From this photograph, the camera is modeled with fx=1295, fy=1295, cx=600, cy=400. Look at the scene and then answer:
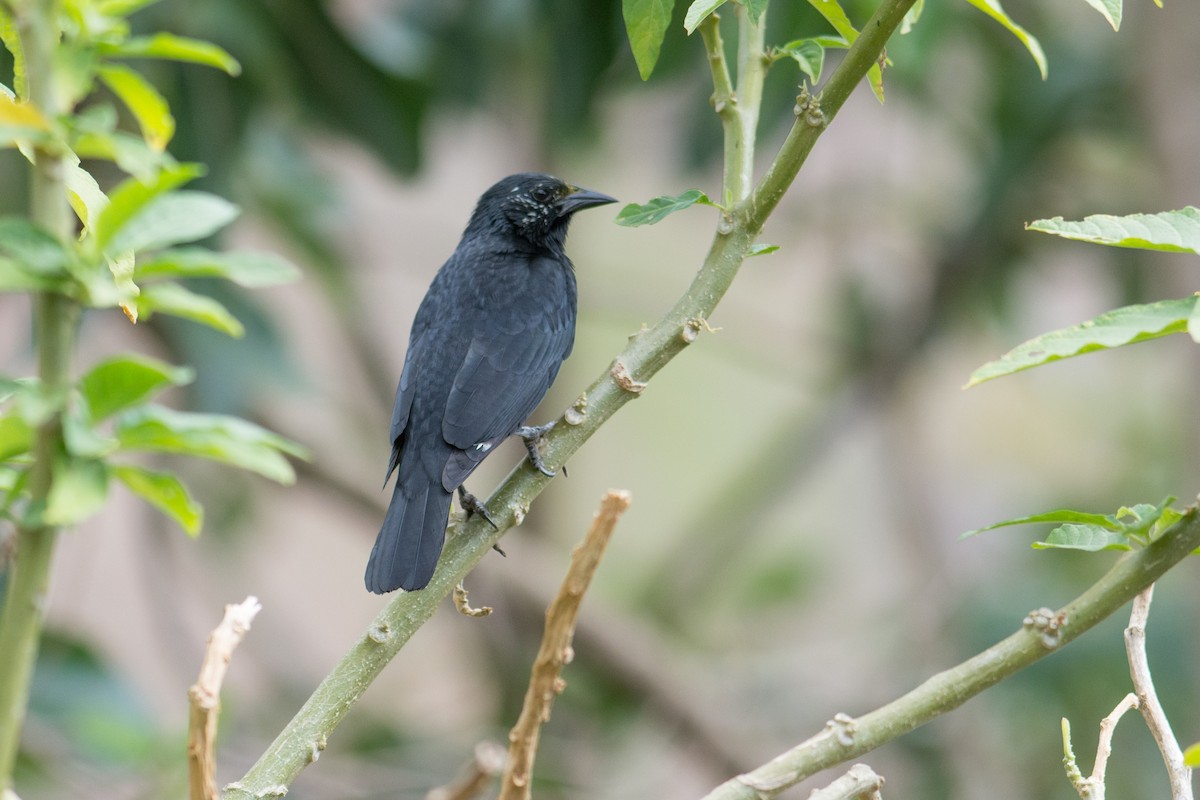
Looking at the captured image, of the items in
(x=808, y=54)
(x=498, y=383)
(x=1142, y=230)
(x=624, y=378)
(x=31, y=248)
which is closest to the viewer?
(x=31, y=248)

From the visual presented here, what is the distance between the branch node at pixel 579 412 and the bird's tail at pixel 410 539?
0.33m

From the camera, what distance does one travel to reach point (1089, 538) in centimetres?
137

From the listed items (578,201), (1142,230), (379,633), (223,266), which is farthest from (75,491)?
(578,201)

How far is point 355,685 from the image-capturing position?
4.97ft

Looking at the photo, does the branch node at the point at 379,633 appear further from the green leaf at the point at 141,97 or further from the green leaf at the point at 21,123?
the green leaf at the point at 21,123

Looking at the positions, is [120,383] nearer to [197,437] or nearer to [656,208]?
[197,437]

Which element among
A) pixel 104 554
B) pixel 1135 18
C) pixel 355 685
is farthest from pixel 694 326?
pixel 104 554

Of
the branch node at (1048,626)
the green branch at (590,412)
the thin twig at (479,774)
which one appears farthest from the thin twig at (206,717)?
the branch node at (1048,626)

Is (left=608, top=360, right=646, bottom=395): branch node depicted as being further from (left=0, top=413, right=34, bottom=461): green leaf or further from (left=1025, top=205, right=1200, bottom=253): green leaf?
(left=0, top=413, right=34, bottom=461): green leaf

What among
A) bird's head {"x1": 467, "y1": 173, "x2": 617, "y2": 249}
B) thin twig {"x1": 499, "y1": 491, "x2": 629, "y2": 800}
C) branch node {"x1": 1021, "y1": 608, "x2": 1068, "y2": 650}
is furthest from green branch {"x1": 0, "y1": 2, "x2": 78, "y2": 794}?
bird's head {"x1": 467, "y1": 173, "x2": 617, "y2": 249}

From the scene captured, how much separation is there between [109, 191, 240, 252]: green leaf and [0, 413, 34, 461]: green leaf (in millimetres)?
144

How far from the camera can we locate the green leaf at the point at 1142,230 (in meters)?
1.28

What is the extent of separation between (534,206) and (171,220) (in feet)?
8.74

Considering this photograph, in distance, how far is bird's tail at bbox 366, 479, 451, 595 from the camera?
201 centimetres
